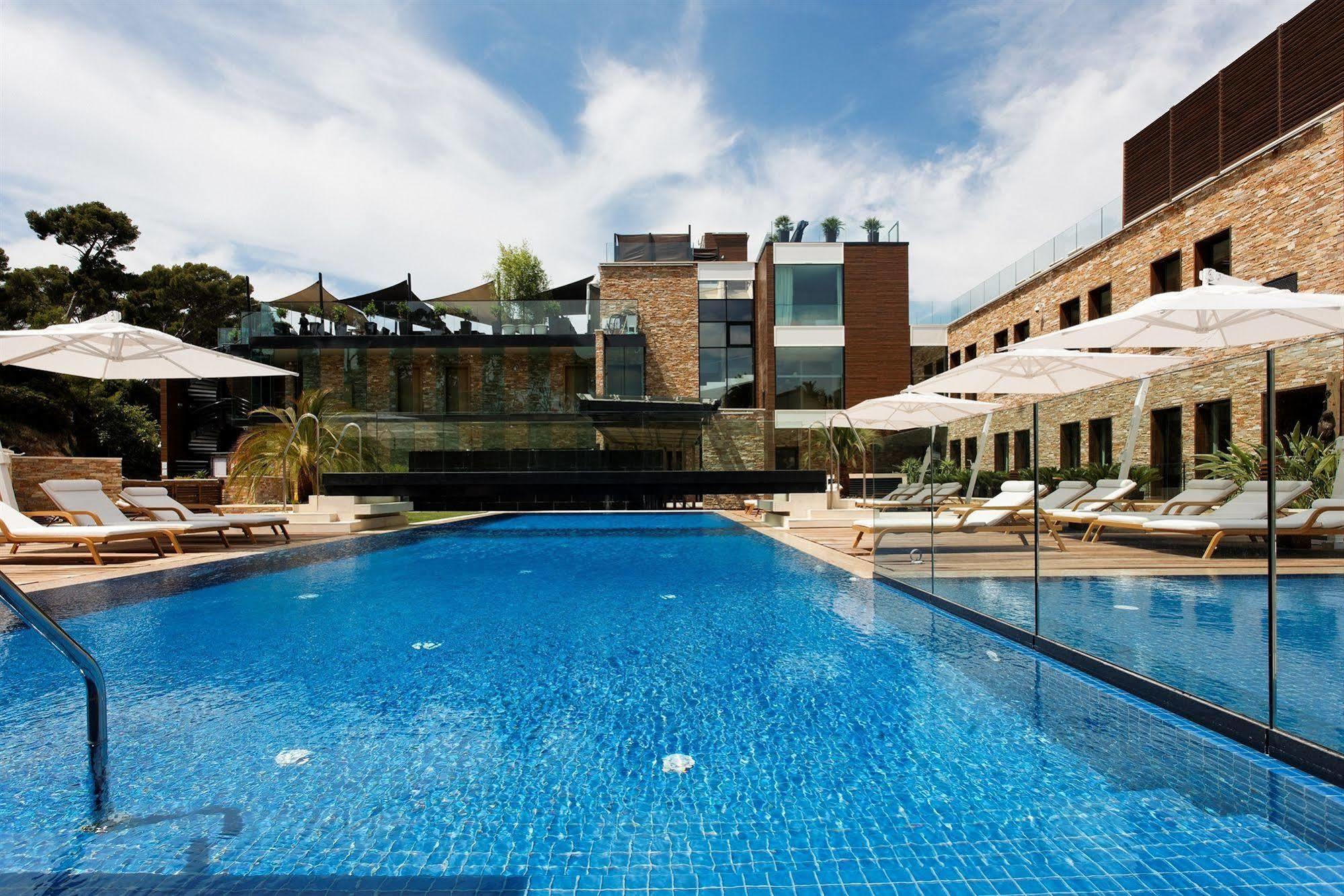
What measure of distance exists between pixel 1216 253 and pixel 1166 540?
15278mm

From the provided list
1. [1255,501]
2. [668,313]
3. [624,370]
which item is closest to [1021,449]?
[1255,501]

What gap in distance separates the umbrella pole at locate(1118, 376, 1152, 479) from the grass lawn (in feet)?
52.2

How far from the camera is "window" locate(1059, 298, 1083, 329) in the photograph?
19969 mm

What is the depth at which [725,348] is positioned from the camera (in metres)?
27.2

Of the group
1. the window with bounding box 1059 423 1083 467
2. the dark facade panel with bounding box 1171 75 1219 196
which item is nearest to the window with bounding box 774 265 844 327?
the dark facade panel with bounding box 1171 75 1219 196

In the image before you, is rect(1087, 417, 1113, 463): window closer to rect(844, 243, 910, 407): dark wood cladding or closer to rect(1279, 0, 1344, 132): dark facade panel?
rect(1279, 0, 1344, 132): dark facade panel

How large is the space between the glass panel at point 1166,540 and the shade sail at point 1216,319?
481cm

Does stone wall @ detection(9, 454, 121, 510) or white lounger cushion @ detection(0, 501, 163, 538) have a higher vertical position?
stone wall @ detection(9, 454, 121, 510)

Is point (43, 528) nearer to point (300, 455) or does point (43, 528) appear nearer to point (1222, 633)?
point (300, 455)

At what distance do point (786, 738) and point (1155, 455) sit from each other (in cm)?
239

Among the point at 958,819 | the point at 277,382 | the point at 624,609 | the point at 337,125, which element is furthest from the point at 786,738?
the point at 277,382

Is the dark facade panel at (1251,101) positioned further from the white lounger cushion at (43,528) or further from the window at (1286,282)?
the white lounger cushion at (43,528)

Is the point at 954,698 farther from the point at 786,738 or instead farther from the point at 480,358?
the point at 480,358

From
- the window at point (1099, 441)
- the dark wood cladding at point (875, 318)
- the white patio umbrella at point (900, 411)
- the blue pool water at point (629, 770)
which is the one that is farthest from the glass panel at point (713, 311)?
the window at point (1099, 441)
